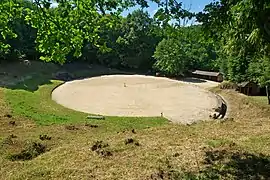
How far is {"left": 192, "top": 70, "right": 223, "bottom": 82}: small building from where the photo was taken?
61106mm

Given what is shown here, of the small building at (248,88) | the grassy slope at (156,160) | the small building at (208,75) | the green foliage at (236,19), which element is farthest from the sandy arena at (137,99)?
the green foliage at (236,19)

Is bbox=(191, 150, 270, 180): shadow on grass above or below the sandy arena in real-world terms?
above

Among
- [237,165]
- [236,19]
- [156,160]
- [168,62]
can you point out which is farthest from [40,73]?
[237,165]

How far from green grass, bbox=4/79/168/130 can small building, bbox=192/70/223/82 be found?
1361 inches

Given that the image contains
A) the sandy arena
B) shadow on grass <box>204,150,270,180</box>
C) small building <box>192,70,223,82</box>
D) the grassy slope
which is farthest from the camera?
small building <box>192,70,223,82</box>

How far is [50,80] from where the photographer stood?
49.5m

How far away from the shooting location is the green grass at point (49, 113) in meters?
23.7

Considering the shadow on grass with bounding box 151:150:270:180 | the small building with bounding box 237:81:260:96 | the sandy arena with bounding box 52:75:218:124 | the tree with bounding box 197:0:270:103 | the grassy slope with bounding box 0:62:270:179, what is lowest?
the sandy arena with bounding box 52:75:218:124

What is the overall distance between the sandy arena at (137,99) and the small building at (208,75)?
13.5 m

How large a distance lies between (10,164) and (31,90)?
30389mm

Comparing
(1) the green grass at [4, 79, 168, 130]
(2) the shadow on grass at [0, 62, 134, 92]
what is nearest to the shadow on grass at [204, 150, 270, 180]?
(1) the green grass at [4, 79, 168, 130]

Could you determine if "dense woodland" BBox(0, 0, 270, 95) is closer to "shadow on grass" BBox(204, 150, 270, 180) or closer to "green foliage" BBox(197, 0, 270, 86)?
"green foliage" BBox(197, 0, 270, 86)

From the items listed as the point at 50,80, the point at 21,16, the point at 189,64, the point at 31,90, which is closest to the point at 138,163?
the point at 21,16

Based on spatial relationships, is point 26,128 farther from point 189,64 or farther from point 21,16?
point 189,64
